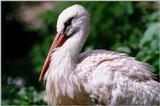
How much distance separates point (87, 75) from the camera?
6.40 m

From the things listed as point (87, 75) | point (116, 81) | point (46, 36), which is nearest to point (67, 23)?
point (87, 75)

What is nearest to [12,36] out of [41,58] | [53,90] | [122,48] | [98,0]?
[41,58]

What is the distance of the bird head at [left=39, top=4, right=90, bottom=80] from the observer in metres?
6.56

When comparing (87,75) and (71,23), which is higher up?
(71,23)

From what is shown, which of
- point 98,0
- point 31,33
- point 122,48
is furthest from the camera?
point 31,33

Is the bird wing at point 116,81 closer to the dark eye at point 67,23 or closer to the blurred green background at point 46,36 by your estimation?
the dark eye at point 67,23

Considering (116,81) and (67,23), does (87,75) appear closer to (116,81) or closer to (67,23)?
(116,81)

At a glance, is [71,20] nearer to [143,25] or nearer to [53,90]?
[53,90]

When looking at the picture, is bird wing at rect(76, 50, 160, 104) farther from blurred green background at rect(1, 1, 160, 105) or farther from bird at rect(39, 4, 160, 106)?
blurred green background at rect(1, 1, 160, 105)

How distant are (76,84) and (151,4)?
4.42 m

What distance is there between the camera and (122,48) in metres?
8.30

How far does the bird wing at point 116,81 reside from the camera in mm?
6301

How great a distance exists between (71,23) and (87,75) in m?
0.52

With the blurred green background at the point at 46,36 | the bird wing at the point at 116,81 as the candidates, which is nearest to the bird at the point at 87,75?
the bird wing at the point at 116,81
